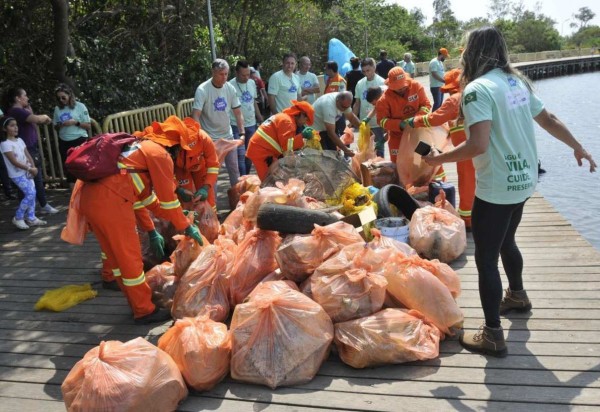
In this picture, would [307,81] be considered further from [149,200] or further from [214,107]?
[149,200]

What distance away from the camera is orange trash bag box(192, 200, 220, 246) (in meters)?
4.99

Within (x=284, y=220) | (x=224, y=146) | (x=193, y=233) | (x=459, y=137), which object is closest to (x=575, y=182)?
(x=459, y=137)

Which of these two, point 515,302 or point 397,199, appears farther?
point 397,199

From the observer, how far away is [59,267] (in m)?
5.19

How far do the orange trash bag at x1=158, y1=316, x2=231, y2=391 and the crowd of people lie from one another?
0.86m

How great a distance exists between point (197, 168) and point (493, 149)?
9.08 feet

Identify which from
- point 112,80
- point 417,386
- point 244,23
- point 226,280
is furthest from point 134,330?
point 244,23

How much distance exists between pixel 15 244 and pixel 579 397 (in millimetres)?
5344

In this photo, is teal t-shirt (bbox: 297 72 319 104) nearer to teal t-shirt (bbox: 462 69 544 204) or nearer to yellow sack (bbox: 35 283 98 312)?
yellow sack (bbox: 35 283 98 312)

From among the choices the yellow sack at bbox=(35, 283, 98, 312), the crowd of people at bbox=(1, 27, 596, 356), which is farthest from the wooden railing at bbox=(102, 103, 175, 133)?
the yellow sack at bbox=(35, 283, 98, 312)

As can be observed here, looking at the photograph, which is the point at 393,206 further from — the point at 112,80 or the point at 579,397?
the point at 112,80

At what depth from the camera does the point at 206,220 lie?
5.02 m

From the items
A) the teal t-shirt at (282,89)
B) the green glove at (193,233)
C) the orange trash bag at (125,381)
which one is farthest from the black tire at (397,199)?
the teal t-shirt at (282,89)

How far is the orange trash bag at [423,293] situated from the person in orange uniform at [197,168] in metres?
2.08
